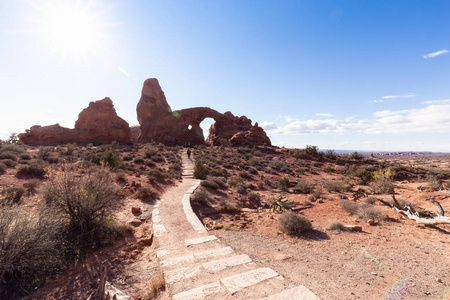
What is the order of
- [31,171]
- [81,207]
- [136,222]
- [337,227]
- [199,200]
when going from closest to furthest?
1. [81,207]
2. [337,227]
3. [136,222]
4. [199,200]
5. [31,171]

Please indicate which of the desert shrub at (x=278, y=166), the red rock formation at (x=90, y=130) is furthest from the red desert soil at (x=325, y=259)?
the red rock formation at (x=90, y=130)

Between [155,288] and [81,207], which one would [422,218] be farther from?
[81,207]

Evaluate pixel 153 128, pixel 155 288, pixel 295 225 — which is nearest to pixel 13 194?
pixel 155 288

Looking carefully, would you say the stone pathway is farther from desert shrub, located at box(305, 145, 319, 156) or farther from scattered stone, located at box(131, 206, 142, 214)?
desert shrub, located at box(305, 145, 319, 156)

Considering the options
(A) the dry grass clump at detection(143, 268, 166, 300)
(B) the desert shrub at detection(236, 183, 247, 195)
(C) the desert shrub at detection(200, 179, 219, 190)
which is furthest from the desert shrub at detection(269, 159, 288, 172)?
(A) the dry grass clump at detection(143, 268, 166, 300)

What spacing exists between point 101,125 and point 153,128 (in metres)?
10.2

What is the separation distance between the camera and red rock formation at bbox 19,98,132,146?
3422 cm

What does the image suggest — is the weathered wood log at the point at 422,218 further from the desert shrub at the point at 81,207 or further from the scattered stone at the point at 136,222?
the desert shrub at the point at 81,207

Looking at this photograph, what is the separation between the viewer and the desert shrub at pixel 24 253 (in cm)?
333

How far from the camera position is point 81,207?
17.0 feet

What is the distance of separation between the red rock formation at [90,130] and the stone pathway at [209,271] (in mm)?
35662

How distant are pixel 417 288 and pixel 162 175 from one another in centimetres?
1212

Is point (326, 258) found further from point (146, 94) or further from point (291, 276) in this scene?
point (146, 94)

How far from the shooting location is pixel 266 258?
13.6 feet
